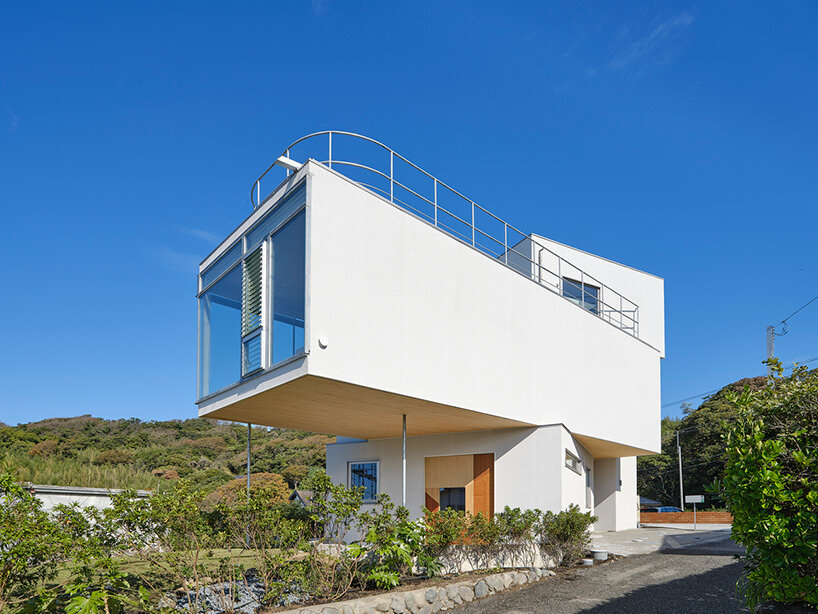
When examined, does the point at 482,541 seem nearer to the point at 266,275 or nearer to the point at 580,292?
the point at 266,275

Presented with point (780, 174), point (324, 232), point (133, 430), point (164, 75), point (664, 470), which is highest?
point (164, 75)

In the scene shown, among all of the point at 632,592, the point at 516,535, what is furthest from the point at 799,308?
the point at 632,592

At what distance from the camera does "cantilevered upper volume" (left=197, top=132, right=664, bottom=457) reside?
889 centimetres

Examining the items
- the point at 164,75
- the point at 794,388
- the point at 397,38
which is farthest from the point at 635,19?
the point at 164,75

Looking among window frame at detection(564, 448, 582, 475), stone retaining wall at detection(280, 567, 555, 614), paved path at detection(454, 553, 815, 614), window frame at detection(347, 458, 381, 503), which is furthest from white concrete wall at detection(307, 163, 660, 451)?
window frame at detection(347, 458, 381, 503)

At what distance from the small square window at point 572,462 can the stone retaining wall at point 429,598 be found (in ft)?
11.7

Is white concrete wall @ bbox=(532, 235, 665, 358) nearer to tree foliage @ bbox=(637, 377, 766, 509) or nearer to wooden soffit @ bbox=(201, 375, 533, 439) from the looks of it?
wooden soffit @ bbox=(201, 375, 533, 439)

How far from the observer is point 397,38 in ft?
53.9

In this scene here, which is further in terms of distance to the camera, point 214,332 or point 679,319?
point 679,319

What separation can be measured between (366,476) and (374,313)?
862cm

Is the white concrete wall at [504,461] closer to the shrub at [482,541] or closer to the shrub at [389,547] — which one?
the shrub at [482,541]

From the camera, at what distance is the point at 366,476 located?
54.0ft

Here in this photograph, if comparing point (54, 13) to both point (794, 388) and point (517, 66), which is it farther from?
point (794, 388)

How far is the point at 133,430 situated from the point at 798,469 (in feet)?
151
